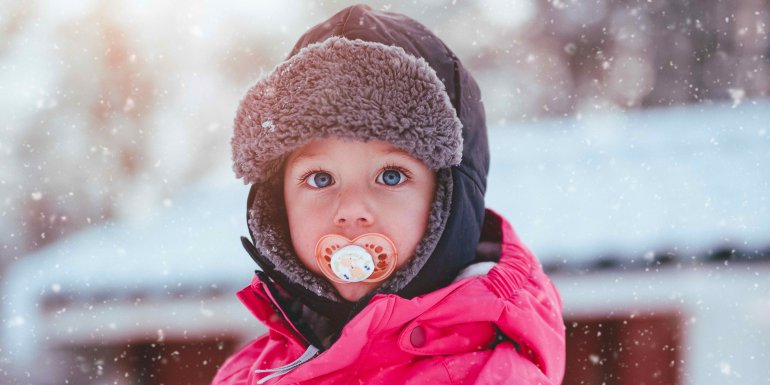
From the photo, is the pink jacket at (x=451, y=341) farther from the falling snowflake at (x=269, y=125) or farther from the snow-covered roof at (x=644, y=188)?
the snow-covered roof at (x=644, y=188)

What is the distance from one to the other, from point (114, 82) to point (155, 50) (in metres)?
0.24

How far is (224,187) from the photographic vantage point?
1961mm

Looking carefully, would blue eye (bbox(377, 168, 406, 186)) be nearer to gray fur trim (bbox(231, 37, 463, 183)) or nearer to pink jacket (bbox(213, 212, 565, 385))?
gray fur trim (bbox(231, 37, 463, 183))

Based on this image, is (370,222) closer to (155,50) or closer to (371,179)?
(371,179)

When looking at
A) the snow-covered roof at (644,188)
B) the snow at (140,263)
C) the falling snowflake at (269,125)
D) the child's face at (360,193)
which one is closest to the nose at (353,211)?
the child's face at (360,193)

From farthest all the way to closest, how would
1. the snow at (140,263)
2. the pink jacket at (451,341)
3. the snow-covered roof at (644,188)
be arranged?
the snow at (140,263) < the snow-covered roof at (644,188) < the pink jacket at (451,341)

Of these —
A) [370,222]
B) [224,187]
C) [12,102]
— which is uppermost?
[12,102]

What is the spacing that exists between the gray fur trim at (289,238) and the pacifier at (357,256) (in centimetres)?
2

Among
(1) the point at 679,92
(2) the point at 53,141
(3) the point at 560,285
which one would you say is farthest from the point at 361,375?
(2) the point at 53,141

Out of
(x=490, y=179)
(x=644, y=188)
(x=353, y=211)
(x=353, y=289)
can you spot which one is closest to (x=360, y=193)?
(x=353, y=211)

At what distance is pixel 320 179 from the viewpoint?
0.73m

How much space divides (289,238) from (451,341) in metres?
0.27

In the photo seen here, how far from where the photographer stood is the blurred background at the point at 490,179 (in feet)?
5.55

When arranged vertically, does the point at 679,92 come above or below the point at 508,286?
above
